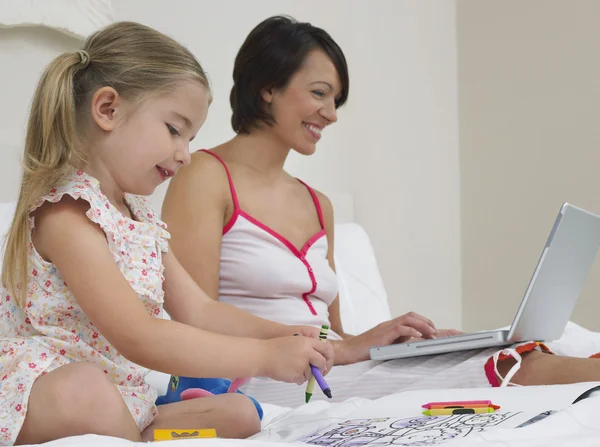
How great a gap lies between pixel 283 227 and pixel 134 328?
749 mm

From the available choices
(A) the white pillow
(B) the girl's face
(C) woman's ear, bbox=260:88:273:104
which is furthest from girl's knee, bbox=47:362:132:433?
(A) the white pillow

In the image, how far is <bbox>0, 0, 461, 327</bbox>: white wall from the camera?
7.85 ft

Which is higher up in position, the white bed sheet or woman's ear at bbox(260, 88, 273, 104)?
woman's ear at bbox(260, 88, 273, 104)

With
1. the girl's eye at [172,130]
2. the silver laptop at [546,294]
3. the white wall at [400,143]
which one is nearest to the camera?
the girl's eye at [172,130]

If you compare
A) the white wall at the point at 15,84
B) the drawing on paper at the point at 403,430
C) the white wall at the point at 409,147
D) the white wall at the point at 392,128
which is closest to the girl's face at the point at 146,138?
the drawing on paper at the point at 403,430

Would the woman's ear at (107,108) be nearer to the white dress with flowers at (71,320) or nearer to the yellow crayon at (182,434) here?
the white dress with flowers at (71,320)

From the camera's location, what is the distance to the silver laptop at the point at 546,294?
4.34 feet

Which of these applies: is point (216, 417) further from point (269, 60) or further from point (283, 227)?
point (269, 60)

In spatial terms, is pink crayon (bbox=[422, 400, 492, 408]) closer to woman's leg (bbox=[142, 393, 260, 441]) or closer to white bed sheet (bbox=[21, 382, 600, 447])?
white bed sheet (bbox=[21, 382, 600, 447])

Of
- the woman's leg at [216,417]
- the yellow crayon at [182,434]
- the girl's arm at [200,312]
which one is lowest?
the woman's leg at [216,417]

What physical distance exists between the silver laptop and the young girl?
312mm

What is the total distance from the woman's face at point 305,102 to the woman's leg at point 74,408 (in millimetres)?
916

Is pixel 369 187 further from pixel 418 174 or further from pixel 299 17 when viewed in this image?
pixel 299 17

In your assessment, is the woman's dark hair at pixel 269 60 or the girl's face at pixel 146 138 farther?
the woman's dark hair at pixel 269 60
